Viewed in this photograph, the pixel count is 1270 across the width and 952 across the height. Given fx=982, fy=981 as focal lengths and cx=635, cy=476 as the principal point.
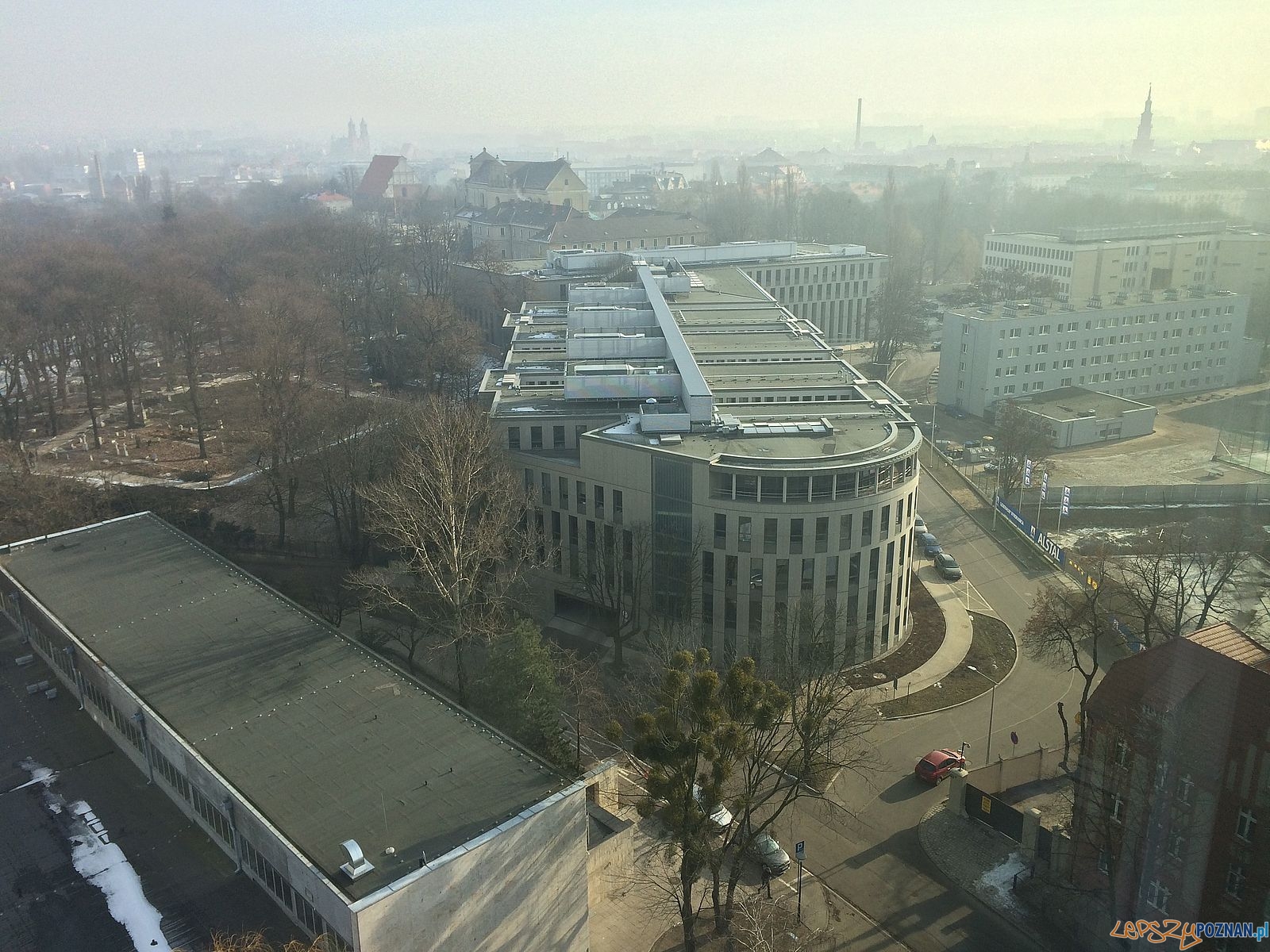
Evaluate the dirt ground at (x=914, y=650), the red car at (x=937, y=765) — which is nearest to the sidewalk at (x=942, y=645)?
the dirt ground at (x=914, y=650)

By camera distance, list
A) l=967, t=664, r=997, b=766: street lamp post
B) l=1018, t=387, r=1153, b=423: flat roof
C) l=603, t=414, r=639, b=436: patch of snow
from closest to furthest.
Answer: l=967, t=664, r=997, b=766: street lamp post, l=603, t=414, r=639, b=436: patch of snow, l=1018, t=387, r=1153, b=423: flat roof

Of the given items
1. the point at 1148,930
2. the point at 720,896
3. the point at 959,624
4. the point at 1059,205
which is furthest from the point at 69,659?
the point at 1059,205

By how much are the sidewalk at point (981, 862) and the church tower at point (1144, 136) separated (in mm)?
12080

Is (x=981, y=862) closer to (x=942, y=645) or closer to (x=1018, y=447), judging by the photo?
(x=942, y=645)

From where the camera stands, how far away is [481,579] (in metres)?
22.2

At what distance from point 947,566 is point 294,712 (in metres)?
18.4

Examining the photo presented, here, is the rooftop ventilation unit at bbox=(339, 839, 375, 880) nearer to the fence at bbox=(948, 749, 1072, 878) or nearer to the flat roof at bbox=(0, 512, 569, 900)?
the flat roof at bbox=(0, 512, 569, 900)

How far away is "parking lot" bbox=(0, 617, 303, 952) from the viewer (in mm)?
11938

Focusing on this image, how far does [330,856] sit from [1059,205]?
81006 mm

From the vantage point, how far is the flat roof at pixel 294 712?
12.1 meters

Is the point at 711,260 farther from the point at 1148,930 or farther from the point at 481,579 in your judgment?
the point at 1148,930

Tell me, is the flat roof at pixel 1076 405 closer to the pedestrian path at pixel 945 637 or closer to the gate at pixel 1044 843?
the pedestrian path at pixel 945 637

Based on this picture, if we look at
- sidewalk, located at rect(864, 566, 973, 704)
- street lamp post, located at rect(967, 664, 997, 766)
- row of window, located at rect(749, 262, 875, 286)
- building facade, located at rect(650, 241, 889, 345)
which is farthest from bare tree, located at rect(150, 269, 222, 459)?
row of window, located at rect(749, 262, 875, 286)

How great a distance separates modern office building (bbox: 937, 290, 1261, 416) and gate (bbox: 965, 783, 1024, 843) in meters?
28.0
